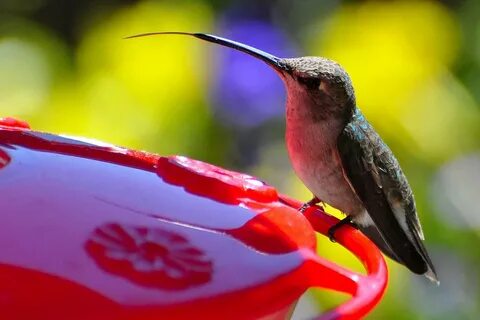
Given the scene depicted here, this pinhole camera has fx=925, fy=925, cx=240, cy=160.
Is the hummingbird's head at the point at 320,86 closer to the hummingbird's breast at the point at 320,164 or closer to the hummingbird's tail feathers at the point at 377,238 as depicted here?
the hummingbird's breast at the point at 320,164

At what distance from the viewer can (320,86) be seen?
8.20ft

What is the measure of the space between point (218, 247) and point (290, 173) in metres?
2.69

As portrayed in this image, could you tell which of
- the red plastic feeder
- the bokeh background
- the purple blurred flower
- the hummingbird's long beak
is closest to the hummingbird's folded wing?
the hummingbird's long beak

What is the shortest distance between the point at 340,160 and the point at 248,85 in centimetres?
163

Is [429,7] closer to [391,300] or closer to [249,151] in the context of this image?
[249,151]

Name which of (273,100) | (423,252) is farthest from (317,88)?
(273,100)

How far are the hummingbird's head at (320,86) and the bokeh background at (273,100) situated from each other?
0.93 metres

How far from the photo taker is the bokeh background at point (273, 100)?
379 cm

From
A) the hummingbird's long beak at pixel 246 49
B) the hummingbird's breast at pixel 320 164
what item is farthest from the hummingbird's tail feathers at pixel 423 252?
the hummingbird's long beak at pixel 246 49

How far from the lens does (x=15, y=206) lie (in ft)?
4.49

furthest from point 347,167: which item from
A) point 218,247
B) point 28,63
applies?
point 28,63

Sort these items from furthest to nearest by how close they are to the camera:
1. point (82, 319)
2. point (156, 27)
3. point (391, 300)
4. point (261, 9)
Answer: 1. point (261, 9)
2. point (156, 27)
3. point (391, 300)
4. point (82, 319)

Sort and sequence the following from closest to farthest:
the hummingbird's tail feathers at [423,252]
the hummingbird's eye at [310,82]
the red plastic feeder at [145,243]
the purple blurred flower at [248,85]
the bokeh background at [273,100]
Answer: the red plastic feeder at [145,243]
the hummingbird's tail feathers at [423,252]
the hummingbird's eye at [310,82]
the bokeh background at [273,100]
the purple blurred flower at [248,85]

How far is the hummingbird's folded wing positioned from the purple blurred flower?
4.42ft
